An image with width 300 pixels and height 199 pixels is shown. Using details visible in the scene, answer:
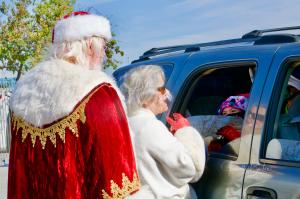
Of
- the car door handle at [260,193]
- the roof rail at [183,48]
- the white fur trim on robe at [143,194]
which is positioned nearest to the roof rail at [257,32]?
the roof rail at [183,48]

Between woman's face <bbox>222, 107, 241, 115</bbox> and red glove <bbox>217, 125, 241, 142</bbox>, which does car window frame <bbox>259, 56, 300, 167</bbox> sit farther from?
woman's face <bbox>222, 107, 241, 115</bbox>

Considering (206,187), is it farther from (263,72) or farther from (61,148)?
(61,148)

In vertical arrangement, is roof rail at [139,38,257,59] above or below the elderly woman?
above

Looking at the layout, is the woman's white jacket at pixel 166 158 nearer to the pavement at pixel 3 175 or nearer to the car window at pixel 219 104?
the car window at pixel 219 104

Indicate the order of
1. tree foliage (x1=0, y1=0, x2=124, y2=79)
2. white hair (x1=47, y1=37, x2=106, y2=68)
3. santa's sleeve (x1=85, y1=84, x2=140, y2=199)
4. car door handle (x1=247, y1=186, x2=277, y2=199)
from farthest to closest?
tree foliage (x1=0, y1=0, x2=124, y2=79), car door handle (x1=247, y1=186, x2=277, y2=199), white hair (x1=47, y1=37, x2=106, y2=68), santa's sleeve (x1=85, y1=84, x2=140, y2=199)

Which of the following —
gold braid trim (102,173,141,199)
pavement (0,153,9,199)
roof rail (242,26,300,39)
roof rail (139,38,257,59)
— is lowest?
pavement (0,153,9,199)

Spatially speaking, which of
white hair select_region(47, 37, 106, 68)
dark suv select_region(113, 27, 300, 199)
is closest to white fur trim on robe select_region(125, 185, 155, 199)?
dark suv select_region(113, 27, 300, 199)

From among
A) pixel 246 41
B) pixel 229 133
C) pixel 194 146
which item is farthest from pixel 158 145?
pixel 246 41

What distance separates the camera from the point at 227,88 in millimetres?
4094

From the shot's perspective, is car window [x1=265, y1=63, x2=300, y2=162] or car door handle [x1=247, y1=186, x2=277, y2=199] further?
car window [x1=265, y1=63, x2=300, y2=162]

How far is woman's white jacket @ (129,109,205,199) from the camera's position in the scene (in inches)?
122

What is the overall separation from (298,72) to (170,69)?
38.6 inches

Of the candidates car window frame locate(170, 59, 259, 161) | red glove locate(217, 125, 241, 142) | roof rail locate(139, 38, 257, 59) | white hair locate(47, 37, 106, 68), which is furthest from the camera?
roof rail locate(139, 38, 257, 59)

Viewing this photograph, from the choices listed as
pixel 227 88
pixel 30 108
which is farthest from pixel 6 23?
pixel 30 108
